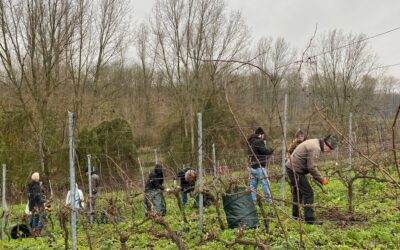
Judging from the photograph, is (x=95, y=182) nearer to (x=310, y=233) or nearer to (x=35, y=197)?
(x=35, y=197)

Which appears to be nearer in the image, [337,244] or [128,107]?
[337,244]

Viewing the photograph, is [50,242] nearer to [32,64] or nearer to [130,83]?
[32,64]

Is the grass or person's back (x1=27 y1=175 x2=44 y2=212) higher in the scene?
person's back (x1=27 y1=175 x2=44 y2=212)

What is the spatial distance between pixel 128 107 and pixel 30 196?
15.4 m

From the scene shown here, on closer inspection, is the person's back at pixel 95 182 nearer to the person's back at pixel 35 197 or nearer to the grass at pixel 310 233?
the person's back at pixel 35 197

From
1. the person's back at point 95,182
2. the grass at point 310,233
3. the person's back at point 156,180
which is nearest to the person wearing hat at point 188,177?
the person's back at point 156,180

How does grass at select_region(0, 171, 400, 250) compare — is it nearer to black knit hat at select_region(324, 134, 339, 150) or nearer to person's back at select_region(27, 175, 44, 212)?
black knit hat at select_region(324, 134, 339, 150)

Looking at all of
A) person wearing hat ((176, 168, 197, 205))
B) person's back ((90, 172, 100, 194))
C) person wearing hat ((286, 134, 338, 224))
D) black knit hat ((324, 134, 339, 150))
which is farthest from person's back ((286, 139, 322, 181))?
person's back ((90, 172, 100, 194))

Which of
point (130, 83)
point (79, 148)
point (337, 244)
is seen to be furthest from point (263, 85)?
point (337, 244)

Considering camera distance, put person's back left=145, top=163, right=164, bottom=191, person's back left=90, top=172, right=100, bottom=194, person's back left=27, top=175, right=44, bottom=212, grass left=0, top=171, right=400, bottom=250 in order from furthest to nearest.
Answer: person's back left=90, top=172, right=100, bottom=194
person's back left=27, top=175, right=44, bottom=212
person's back left=145, top=163, right=164, bottom=191
grass left=0, top=171, right=400, bottom=250

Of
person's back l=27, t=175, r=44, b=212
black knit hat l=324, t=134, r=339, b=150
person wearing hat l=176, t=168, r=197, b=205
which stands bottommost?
person's back l=27, t=175, r=44, b=212

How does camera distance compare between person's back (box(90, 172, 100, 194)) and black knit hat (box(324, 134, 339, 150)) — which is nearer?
black knit hat (box(324, 134, 339, 150))

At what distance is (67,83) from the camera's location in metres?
18.8

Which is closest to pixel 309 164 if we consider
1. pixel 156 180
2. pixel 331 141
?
pixel 331 141
